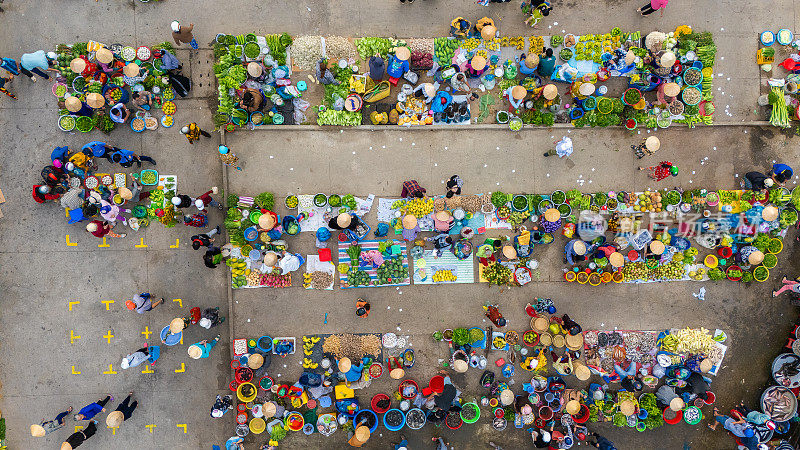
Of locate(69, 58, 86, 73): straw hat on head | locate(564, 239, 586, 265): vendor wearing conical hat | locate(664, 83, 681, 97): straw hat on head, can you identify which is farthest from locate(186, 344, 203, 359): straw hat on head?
locate(664, 83, 681, 97): straw hat on head

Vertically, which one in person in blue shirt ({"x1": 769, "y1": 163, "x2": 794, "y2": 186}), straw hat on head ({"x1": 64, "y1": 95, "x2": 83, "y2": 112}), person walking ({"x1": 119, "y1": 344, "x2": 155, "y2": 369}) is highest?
straw hat on head ({"x1": 64, "y1": 95, "x2": 83, "y2": 112})

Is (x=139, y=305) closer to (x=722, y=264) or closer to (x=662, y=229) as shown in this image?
(x=662, y=229)

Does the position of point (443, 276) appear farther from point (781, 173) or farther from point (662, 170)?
point (781, 173)

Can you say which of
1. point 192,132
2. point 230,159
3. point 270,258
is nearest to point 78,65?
point 192,132

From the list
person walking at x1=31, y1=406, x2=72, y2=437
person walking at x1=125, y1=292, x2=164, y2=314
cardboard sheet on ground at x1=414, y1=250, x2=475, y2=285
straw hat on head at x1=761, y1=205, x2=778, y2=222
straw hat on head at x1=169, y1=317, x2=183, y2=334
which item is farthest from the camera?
cardboard sheet on ground at x1=414, y1=250, x2=475, y2=285

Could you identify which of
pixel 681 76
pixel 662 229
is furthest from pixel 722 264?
pixel 681 76

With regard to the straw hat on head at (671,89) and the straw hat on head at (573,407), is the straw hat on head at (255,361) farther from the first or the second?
the straw hat on head at (671,89)

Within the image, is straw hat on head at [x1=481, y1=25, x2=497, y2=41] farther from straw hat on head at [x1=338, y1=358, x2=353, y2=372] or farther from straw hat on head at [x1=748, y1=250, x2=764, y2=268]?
straw hat on head at [x1=338, y1=358, x2=353, y2=372]
